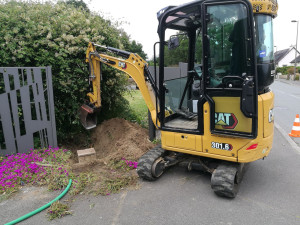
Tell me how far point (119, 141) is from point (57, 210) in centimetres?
263

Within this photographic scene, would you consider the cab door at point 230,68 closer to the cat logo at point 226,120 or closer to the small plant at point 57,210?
the cat logo at point 226,120

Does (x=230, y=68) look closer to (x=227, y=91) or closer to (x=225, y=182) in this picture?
(x=227, y=91)

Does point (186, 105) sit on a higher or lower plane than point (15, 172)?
higher

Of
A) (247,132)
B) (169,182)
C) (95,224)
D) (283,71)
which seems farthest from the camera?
(283,71)

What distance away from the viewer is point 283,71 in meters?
45.6

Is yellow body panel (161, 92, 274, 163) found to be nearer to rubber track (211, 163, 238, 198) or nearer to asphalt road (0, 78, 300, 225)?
rubber track (211, 163, 238, 198)

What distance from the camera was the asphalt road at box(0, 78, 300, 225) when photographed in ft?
10.8

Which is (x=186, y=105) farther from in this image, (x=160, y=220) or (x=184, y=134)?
(x=160, y=220)

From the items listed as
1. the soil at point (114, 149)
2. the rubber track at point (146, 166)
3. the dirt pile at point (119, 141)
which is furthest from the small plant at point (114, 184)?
the dirt pile at point (119, 141)

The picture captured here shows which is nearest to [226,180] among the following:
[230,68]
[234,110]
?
[234,110]

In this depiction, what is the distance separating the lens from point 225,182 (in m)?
3.62

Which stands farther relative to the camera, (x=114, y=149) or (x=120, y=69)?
(x=114, y=149)

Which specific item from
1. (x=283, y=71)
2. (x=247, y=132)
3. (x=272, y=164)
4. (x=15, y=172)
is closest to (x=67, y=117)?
(x=15, y=172)

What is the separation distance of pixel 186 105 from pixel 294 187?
2.46m
